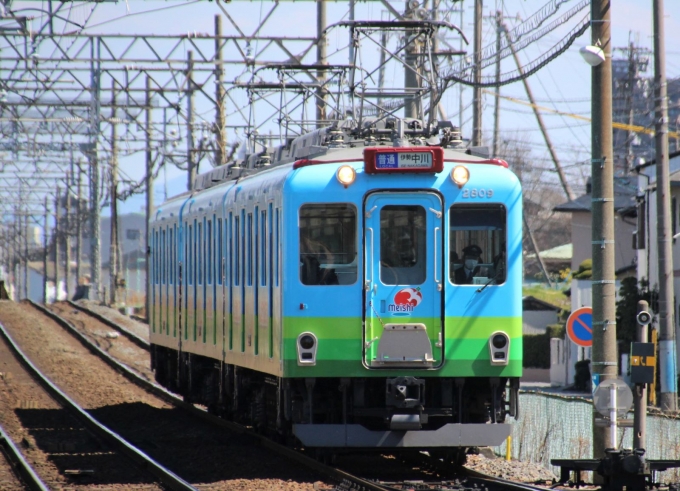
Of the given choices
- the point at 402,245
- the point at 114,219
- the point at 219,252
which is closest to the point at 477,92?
the point at 219,252

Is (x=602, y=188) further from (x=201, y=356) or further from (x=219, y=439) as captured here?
(x=201, y=356)

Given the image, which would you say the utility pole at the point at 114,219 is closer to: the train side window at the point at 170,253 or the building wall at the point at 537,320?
the building wall at the point at 537,320

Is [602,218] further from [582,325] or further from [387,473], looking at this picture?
[387,473]

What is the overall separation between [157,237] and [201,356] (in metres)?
3.84

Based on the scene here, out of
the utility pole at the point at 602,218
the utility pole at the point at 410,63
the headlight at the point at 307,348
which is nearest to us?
the utility pole at the point at 602,218

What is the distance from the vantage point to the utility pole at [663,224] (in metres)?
20.8

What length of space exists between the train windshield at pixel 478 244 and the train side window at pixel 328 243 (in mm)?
939

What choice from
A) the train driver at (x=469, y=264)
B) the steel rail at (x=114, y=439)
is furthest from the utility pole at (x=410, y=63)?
the train driver at (x=469, y=264)

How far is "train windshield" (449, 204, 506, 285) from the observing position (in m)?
11.4

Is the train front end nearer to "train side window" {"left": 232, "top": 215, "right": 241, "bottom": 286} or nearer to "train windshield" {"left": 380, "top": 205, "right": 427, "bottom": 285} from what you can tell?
"train windshield" {"left": 380, "top": 205, "right": 427, "bottom": 285}

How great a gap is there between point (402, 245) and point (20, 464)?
14.7ft

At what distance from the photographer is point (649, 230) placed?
29.0 m

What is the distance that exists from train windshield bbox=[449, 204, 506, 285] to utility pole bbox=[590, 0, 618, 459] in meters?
0.88

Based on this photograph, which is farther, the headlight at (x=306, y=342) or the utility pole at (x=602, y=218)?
the headlight at (x=306, y=342)
